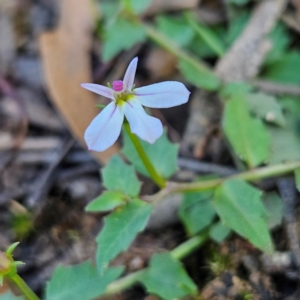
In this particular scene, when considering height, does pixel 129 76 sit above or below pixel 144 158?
above

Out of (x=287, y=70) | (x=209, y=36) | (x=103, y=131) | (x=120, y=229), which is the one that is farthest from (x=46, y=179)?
(x=287, y=70)

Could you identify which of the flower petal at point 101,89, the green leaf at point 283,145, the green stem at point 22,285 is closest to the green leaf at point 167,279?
the green stem at point 22,285

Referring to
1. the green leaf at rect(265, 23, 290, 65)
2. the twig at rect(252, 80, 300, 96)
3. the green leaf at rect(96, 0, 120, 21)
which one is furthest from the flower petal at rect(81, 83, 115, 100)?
the green leaf at rect(96, 0, 120, 21)

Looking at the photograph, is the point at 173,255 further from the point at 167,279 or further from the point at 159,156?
the point at 159,156

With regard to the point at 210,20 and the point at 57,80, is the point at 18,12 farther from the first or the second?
the point at 210,20

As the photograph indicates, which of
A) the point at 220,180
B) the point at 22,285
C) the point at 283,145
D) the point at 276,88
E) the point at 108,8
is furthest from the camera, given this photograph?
the point at 108,8

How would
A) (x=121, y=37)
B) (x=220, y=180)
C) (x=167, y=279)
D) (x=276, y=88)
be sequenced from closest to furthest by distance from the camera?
(x=167, y=279) → (x=220, y=180) → (x=276, y=88) → (x=121, y=37)

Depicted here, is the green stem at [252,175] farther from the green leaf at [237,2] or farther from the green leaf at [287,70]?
the green leaf at [237,2]

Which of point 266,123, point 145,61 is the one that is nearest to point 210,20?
point 145,61
